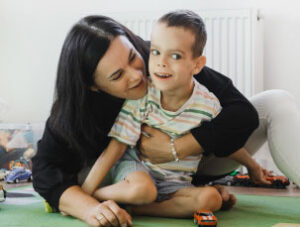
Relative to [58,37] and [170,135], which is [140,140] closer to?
[170,135]

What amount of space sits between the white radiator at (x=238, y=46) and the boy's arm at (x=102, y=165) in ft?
3.84

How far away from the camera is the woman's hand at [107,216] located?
1.07 meters

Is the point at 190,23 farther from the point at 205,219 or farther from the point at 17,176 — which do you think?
the point at 17,176

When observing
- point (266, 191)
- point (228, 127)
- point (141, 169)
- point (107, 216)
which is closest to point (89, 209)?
point (107, 216)

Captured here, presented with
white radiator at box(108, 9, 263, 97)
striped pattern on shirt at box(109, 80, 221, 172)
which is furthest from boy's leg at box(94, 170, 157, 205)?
white radiator at box(108, 9, 263, 97)

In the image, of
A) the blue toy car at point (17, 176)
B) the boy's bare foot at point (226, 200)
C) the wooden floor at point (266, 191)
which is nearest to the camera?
the boy's bare foot at point (226, 200)

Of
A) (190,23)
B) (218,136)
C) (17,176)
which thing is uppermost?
(190,23)

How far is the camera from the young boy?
1.15m

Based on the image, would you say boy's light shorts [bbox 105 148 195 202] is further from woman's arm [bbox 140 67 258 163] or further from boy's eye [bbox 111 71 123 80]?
boy's eye [bbox 111 71 123 80]

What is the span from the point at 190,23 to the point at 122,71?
0.20 m

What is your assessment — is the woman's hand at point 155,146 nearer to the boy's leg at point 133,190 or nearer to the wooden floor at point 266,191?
the boy's leg at point 133,190

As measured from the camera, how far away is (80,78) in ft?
3.84

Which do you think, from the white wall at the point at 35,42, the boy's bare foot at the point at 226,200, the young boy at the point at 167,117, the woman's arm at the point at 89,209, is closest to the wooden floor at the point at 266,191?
the boy's bare foot at the point at 226,200

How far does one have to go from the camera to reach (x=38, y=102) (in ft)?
8.77
